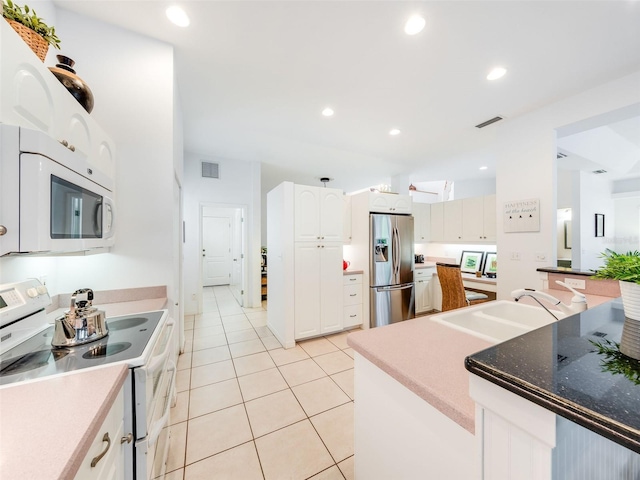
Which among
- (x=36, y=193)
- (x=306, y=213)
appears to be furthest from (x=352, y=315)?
(x=36, y=193)

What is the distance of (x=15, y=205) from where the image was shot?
2.63ft

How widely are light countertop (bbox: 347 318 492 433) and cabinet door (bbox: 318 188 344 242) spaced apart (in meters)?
2.03

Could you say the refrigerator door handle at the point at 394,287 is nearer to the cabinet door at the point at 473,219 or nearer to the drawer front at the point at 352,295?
the drawer front at the point at 352,295

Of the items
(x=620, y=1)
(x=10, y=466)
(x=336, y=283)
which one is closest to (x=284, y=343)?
(x=336, y=283)

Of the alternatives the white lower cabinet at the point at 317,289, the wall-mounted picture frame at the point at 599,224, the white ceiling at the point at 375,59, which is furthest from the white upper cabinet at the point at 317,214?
the wall-mounted picture frame at the point at 599,224

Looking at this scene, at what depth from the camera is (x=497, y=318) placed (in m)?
1.36

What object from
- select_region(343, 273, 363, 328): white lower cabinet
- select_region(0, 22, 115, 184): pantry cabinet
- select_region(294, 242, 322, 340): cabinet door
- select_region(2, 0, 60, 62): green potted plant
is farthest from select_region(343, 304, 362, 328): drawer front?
select_region(2, 0, 60, 62): green potted plant

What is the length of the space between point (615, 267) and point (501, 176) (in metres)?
2.45

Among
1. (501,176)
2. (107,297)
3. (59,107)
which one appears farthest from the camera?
(501,176)

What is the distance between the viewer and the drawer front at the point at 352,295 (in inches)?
135

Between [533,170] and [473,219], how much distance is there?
1.74 meters

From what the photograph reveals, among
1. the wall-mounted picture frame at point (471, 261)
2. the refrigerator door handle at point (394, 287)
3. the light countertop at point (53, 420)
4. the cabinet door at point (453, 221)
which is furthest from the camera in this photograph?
the cabinet door at point (453, 221)

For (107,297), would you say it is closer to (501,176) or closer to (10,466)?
(10,466)

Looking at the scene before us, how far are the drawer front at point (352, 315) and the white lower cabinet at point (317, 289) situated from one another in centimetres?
10
